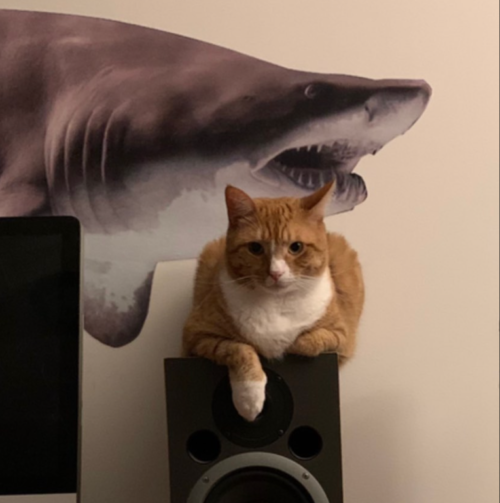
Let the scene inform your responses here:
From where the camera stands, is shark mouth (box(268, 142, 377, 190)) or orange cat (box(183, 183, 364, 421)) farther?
shark mouth (box(268, 142, 377, 190))

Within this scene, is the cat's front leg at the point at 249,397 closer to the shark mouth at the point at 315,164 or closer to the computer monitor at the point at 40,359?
the computer monitor at the point at 40,359

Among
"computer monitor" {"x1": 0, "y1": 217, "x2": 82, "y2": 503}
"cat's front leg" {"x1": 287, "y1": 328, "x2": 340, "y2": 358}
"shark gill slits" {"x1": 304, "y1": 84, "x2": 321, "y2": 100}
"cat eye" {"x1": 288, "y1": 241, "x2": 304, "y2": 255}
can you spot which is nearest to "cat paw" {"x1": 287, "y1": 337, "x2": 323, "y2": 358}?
"cat's front leg" {"x1": 287, "y1": 328, "x2": 340, "y2": 358}

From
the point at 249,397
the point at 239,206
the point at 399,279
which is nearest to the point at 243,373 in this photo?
the point at 249,397

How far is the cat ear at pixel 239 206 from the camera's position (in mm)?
876

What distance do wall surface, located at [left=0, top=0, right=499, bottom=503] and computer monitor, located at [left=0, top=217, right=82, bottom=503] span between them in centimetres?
28

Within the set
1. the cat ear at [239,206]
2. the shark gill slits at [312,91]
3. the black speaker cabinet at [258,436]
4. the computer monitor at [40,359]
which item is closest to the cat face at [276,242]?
the cat ear at [239,206]

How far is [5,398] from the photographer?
0.82 metres

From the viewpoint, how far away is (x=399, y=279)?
112cm

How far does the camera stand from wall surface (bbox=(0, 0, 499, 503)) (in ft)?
3.50

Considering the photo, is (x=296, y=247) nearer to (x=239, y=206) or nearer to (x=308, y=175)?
(x=239, y=206)

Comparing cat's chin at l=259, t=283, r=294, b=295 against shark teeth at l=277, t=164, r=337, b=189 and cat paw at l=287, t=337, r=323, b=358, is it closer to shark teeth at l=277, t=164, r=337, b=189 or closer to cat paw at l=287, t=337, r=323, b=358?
cat paw at l=287, t=337, r=323, b=358

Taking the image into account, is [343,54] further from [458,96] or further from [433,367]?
[433,367]

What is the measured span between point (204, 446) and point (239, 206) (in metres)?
0.33

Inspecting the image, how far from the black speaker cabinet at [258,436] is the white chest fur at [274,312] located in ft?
0.13
